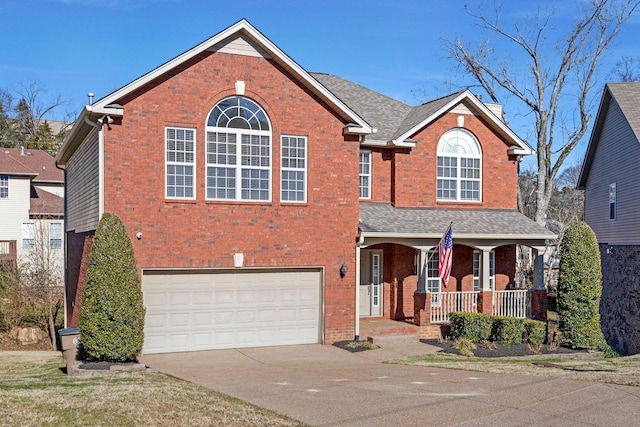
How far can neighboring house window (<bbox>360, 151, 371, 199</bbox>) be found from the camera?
2086 centimetres

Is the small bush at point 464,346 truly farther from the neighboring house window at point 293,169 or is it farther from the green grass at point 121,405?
the green grass at point 121,405

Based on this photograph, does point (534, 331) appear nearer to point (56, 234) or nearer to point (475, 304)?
point (475, 304)

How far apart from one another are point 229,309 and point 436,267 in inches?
291

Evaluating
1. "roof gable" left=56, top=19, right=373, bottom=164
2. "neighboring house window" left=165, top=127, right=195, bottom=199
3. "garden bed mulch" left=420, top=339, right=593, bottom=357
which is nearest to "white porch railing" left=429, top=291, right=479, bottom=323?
"garden bed mulch" left=420, top=339, right=593, bottom=357

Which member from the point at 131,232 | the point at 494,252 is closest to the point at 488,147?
the point at 494,252

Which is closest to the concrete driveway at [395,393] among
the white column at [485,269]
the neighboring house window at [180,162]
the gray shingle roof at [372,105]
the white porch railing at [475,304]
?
the white porch railing at [475,304]

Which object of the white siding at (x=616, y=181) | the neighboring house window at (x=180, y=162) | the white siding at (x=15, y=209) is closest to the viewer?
the neighboring house window at (x=180, y=162)

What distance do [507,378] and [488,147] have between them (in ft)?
33.9

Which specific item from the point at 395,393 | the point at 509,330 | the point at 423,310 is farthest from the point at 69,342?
the point at 509,330

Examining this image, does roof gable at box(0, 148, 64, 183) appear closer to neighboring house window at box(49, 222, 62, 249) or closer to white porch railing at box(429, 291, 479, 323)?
neighboring house window at box(49, 222, 62, 249)

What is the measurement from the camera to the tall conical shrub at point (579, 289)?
17484 mm

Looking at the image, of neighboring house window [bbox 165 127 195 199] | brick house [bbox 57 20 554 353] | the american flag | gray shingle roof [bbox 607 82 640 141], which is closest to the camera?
brick house [bbox 57 20 554 353]

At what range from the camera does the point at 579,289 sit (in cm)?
1769

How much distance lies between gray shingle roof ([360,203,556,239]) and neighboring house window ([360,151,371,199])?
0.41 metres
